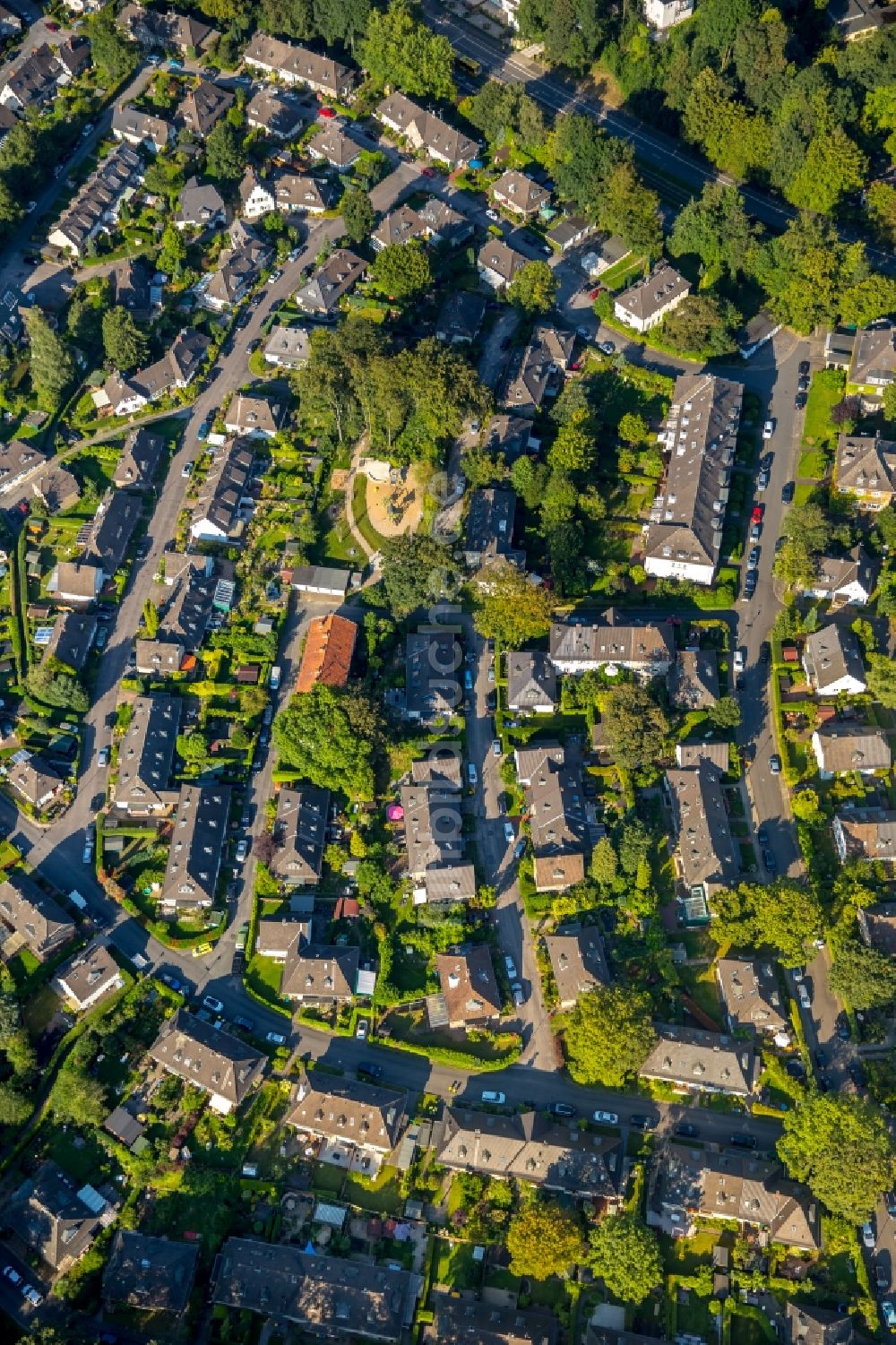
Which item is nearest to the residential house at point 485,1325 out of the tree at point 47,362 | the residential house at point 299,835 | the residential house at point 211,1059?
the residential house at point 211,1059

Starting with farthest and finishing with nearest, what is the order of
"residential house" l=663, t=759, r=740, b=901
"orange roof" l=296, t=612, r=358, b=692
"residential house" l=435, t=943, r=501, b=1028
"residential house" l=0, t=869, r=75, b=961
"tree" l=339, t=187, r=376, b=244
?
"tree" l=339, t=187, r=376, b=244, "orange roof" l=296, t=612, r=358, b=692, "residential house" l=0, t=869, r=75, b=961, "residential house" l=663, t=759, r=740, b=901, "residential house" l=435, t=943, r=501, b=1028

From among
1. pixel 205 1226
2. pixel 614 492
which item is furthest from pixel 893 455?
pixel 205 1226

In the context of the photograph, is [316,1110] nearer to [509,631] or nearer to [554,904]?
[554,904]

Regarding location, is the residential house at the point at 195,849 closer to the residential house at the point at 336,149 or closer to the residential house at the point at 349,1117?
the residential house at the point at 349,1117

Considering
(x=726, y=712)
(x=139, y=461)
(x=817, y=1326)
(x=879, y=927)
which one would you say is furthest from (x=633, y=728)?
(x=139, y=461)

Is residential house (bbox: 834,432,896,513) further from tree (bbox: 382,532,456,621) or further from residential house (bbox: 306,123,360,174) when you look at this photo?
residential house (bbox: 306,123,360,174)

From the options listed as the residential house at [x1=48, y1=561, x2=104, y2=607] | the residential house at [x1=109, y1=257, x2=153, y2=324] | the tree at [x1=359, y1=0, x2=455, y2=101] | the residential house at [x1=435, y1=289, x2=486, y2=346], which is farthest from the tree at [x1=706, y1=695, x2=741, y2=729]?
the tree at [x1=359, y1=0, x2=455, y2=101]

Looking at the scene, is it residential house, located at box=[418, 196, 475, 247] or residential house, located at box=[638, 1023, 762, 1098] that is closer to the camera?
residential house, located at box=[638, 1023, 762, 1098]
